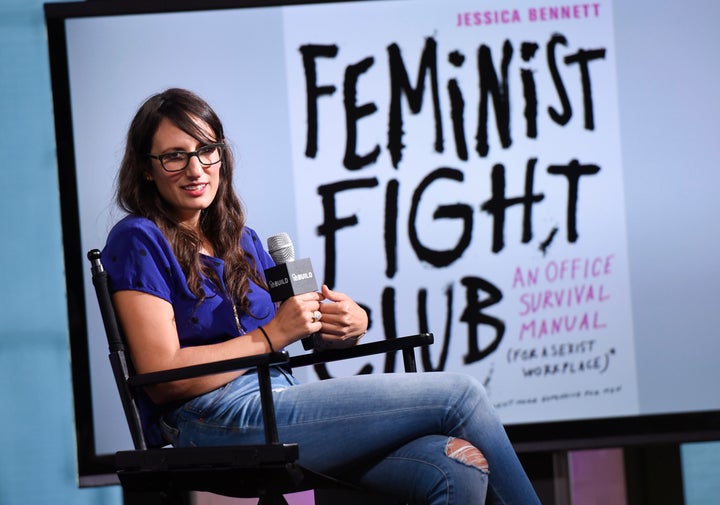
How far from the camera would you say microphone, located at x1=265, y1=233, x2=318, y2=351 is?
63.8 inches

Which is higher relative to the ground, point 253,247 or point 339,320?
point 253,247

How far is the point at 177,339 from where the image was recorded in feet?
5.25

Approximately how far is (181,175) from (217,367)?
424 millimetres

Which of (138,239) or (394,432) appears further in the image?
(138,239)

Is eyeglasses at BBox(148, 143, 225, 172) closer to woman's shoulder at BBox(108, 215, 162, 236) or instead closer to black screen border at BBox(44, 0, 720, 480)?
woman's shoulder at BBox(108, 215, 162, 236)

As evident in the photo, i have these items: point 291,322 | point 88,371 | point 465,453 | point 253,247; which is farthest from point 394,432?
point 88,371

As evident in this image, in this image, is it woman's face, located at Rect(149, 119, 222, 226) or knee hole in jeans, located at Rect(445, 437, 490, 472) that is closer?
knee hole in jeans, located at Rect(445, 437, 490, 472)

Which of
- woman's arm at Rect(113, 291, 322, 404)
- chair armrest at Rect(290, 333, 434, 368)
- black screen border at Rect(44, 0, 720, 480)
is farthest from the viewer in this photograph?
black screen border at Rect(44, 0, 720, 480)

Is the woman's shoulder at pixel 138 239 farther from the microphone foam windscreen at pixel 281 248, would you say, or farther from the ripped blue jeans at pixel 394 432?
the ripped blue jeans at pixel 394 432

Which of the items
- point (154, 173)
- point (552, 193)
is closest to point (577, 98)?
point (552, 193)

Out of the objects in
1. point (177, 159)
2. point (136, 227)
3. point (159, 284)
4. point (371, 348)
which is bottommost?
point (371, 348)

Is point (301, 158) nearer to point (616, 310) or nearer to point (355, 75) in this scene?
point (355, 75)

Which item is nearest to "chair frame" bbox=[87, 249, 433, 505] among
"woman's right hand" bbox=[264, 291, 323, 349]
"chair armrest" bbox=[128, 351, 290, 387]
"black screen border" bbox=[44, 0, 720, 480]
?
"chair armrest" bbox=[128, 351, 290, 387]

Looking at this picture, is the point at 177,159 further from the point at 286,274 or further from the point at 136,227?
the point at 286,274
